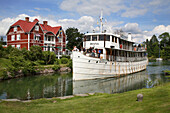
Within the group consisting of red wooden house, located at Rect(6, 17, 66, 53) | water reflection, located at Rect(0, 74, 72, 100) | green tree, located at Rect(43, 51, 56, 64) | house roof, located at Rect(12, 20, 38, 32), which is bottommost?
water reflection, located at Rect(0, 74, 72, 100)

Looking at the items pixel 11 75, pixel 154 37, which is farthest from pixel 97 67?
pixel 154 37

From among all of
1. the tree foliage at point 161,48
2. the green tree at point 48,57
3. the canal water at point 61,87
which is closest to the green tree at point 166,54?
the tree foliage at point 161,48

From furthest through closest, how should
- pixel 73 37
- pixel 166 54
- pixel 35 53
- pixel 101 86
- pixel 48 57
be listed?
pixel 166 54
pixel 73 37
pixel 48 57
pixel 35 53
pixel 101 86

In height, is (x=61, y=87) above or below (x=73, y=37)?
below

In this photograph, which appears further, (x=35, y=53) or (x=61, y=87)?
(x=35, y=53)

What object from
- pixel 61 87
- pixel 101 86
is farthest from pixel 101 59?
pixel 61 87

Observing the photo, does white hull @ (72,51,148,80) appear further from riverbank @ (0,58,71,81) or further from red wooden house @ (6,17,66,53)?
red wooden house @ (6,17,66,53)

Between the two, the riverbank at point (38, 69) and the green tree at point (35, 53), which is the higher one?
the green tree at point (35, 53)

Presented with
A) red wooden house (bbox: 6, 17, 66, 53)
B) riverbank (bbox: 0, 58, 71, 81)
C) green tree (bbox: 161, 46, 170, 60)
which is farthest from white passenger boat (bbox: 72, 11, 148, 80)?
green tree (bbox: 161, 46, 170, 60)

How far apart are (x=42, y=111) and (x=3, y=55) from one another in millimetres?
28530

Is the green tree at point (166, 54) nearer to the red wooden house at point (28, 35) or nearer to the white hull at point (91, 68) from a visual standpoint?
the red wooden house at point (28, 35)

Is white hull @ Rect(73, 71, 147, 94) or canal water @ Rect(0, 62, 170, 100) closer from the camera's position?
canal water @ Rect(0, 62, 170, 100)

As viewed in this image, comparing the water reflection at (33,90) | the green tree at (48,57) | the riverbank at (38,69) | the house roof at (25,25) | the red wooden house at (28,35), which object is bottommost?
the water reflection at (33,90)

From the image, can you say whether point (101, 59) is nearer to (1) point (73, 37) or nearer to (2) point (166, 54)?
(1) point (73, 37)
